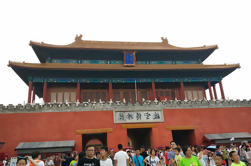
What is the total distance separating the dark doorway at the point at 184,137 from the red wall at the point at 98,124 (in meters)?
0.54

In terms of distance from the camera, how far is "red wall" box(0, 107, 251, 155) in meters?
12.9

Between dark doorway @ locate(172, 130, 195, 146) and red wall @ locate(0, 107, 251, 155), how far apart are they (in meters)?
0.54

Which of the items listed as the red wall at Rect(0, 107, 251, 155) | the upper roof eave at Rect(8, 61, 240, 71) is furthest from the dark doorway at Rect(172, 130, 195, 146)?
the upper roof eave at Rect(8, 61, 240, 71)

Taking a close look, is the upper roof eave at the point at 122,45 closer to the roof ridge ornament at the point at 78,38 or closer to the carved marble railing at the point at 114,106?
the roof ridge ornament at the point at 78,38

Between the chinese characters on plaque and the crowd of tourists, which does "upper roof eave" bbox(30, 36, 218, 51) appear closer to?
the chinese characters on plaque

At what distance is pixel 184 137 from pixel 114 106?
6.23 meters

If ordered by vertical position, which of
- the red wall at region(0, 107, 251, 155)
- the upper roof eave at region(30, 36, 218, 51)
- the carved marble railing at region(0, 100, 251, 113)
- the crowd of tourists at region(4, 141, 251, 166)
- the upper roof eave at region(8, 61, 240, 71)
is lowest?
the crowd of tourists at region(4, 141, 251, 166)

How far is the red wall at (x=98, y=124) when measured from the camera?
1295 cm

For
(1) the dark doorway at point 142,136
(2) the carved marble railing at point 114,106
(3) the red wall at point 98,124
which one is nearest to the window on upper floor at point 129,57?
(2) the carved marble railing at point 114,106

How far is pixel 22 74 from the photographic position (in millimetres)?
16594

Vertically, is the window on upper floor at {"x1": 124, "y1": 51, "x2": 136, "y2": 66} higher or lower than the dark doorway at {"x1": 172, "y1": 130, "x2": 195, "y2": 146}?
higher

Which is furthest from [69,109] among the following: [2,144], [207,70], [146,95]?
[207,70]

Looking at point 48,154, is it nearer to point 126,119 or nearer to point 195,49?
point 126,119

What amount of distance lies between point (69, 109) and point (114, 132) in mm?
3338
